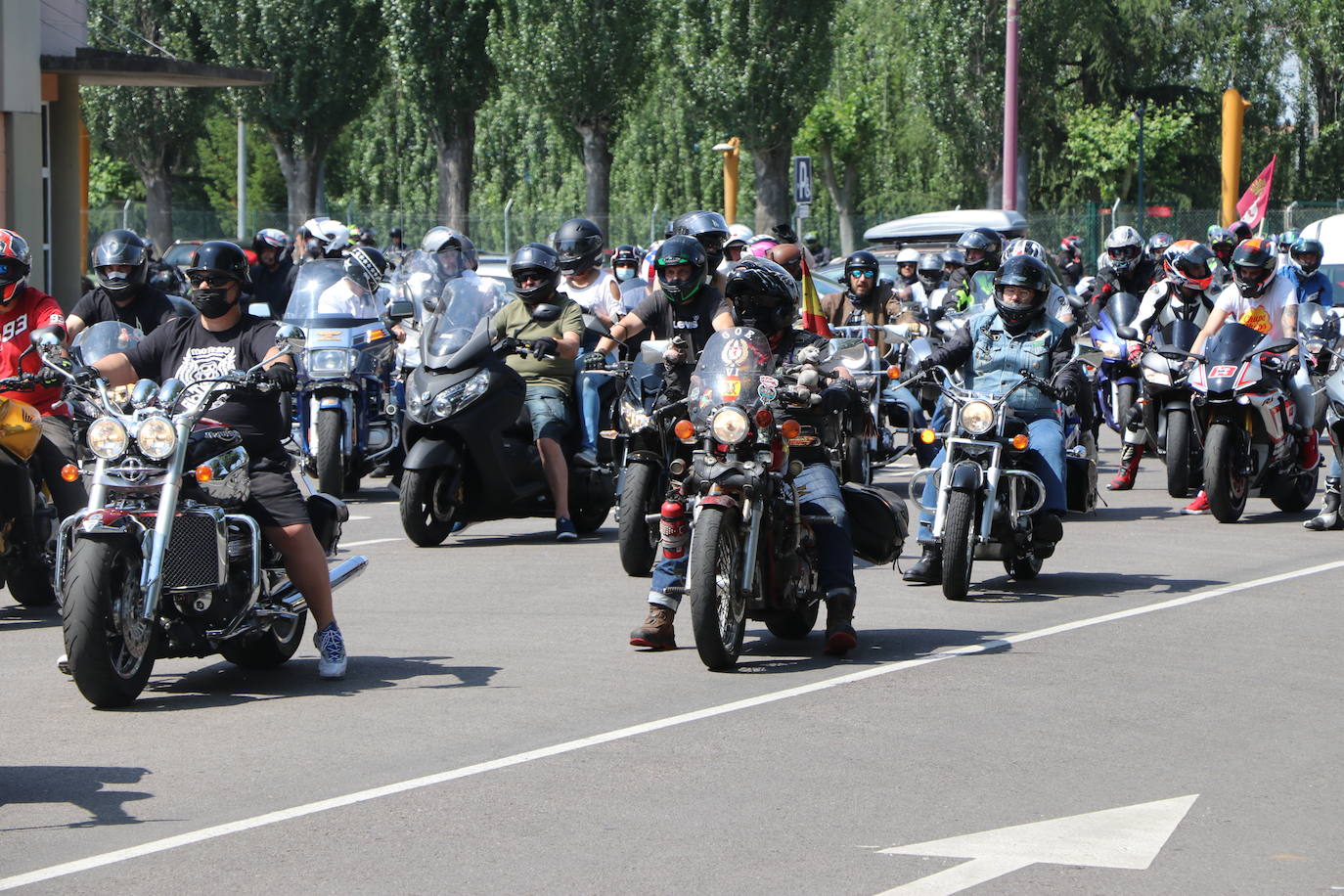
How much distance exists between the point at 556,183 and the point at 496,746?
60914 millimetres

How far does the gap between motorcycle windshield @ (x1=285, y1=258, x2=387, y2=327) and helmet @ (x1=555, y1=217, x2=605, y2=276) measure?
1.61 meters

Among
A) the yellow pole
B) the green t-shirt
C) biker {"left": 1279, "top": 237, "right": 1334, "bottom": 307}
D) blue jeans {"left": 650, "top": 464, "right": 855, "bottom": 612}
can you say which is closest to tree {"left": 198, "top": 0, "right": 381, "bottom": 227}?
the yellow pole

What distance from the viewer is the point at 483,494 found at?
12.5 metres

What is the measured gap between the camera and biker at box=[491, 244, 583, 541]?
1255cm

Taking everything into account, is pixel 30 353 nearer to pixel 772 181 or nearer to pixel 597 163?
pixel 772 181

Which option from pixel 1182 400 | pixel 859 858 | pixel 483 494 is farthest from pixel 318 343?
pixel 859 858

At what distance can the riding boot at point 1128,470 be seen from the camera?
52.4ft

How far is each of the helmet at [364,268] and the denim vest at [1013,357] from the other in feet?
18.1

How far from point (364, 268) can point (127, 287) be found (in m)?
4.33

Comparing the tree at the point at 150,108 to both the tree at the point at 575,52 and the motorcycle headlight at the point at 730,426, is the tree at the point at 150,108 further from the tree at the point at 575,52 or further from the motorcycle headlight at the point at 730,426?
the motorcycle headlight at the point at 730,426

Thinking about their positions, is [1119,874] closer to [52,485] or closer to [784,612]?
[784,612]

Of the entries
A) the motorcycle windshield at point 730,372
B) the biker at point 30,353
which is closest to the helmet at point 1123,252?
the motorcycle windshield at point 730,372

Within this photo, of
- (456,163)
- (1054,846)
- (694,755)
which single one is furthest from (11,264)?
(456,163)

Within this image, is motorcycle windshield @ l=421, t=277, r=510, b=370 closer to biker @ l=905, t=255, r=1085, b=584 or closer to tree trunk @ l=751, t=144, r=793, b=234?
biker @ l=905, t=255, r=1085, b=584
